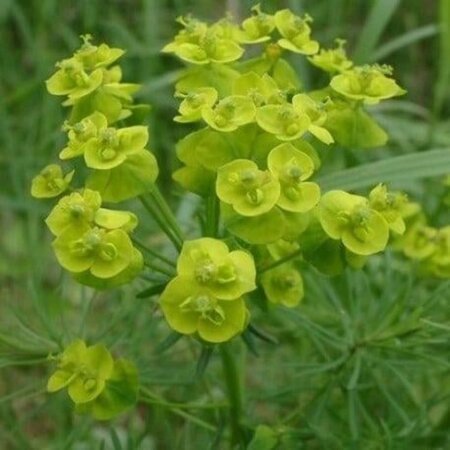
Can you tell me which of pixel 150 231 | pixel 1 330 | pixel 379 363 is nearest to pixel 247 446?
pixel 379 363

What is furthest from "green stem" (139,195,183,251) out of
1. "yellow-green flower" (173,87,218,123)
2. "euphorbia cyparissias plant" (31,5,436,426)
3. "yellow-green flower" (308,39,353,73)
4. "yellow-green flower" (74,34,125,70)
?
"yellow-green flower" (308,39,353,73)

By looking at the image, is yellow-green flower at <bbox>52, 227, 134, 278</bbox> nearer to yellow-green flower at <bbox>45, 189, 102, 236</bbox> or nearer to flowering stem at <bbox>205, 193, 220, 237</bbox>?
yellow-green flower at <bbox>45, 189, 102, 236</bbox>

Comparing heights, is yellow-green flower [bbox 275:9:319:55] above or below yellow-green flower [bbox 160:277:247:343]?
above

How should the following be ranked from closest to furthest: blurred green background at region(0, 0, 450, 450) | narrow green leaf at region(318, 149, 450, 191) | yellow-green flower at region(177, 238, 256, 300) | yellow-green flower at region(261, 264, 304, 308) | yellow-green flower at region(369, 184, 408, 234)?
yellow-green flower at region(177, 238, 256, 300) < yellow-green flower at region(369, 184, 408, 234) < yellow-green flower at region(261, 264, 304, 308) < narrow green leaf at region(318, 149, 450, 191) < blurred green background at region(0, 0, 450, 450)

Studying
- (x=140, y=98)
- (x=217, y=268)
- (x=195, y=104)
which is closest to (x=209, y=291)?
(x=217, y=268)

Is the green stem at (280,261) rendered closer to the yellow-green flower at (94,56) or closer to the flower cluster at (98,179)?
the flower cluster at (98,179)

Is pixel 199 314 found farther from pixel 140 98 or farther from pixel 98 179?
pixel 140 98
